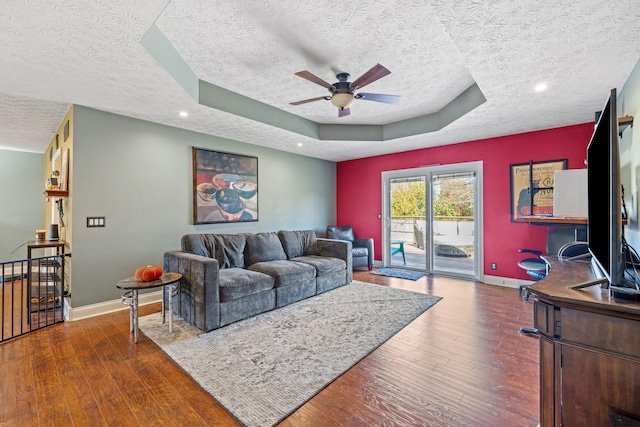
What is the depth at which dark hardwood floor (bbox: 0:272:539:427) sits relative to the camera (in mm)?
1660

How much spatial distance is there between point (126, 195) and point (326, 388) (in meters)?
3.37

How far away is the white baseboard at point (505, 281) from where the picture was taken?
436cm

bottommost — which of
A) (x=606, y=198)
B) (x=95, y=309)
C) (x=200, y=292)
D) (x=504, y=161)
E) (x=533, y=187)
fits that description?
(x=95, y=309)

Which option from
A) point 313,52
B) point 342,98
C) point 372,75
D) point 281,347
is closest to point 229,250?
point 281,347

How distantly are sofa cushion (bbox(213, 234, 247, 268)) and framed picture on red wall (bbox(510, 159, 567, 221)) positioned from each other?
13.6 ft

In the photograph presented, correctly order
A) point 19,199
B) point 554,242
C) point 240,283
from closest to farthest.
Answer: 1. point 240,283
2. point 554,242
3. point 19,199

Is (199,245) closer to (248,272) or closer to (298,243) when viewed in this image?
(248,272)

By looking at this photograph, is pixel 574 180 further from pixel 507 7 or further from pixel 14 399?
pixel 14 399

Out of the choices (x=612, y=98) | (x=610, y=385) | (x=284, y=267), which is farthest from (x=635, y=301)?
(x=284, y=267)

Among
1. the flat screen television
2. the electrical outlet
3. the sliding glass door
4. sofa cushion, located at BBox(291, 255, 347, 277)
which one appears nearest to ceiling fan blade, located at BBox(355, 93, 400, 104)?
the flat screen television

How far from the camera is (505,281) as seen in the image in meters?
4.54

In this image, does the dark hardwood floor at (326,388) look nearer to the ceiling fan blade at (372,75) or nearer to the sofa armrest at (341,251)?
the sofa armrest at (341,251)

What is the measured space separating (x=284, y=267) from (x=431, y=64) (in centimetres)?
292

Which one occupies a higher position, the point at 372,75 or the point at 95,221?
the point at 372,75
